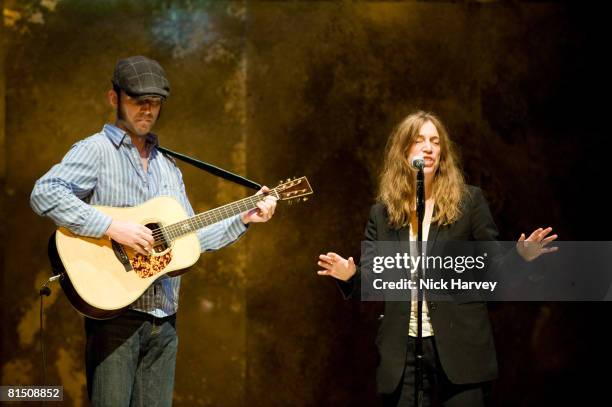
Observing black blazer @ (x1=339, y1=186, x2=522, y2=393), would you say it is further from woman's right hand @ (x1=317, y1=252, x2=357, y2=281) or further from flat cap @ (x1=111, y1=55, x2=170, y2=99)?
flat cap @ (x1=111, y1=55, x2=170, y2=99)

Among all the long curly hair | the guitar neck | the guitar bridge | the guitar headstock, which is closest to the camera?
the guitar bridge

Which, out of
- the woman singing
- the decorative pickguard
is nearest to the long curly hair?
the woman singing

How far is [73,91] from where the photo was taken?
512 centimetres

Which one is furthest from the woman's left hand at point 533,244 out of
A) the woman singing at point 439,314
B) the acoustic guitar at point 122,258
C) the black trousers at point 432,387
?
the acoustic guitar at point 122,258

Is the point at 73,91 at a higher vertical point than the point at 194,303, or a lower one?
higher

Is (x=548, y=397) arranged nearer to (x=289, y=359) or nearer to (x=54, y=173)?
(x=289, y=359)

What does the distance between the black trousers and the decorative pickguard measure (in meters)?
1.27

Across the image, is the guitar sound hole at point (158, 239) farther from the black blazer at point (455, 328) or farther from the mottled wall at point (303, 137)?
the mottled wall at point (303, 137)

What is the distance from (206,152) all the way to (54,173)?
6.42 feet

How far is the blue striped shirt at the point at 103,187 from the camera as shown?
326 centimetres

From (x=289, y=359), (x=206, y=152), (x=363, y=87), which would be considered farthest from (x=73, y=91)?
(x=289, y=359)

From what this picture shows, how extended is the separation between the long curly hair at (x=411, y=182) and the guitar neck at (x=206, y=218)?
64 cm

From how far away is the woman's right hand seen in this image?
11.5 feet

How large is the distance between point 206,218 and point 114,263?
513 millimetres
